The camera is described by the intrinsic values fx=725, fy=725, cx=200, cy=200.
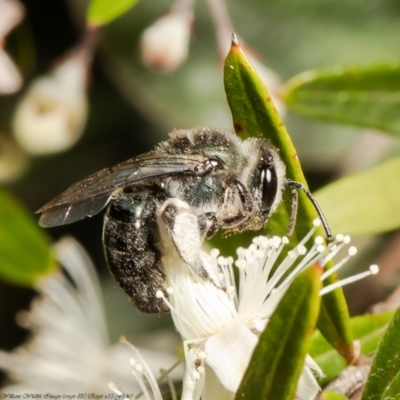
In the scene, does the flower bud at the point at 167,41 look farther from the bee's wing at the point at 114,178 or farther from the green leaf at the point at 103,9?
the bee's wing at the point at 114,178

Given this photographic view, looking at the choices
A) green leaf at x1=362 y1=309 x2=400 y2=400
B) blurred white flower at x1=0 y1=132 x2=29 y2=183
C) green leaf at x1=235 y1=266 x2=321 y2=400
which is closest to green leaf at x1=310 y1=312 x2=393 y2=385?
green leaf at x1=362 y1=309 x2=400 y2=400

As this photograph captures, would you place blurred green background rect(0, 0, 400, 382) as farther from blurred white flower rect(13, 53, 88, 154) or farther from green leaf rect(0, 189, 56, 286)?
green leaf rect(0, 189, 56, 286)

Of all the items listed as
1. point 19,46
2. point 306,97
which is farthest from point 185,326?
point 19,46

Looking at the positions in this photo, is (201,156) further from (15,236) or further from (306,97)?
(15,236)

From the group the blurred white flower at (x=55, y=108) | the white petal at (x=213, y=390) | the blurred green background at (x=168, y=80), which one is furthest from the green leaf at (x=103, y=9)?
the white petal at (x=213, y=390)

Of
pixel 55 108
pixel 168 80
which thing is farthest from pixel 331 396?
pixel 168 80

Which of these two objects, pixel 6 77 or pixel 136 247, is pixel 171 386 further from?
pixel 6 77
